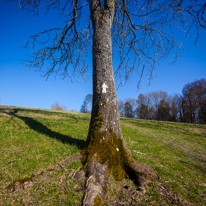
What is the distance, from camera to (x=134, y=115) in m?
53.6

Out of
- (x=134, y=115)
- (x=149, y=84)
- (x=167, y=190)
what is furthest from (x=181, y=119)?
(x=167, y=190)

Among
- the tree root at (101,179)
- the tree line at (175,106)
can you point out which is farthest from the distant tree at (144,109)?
the tree root at (101,179)

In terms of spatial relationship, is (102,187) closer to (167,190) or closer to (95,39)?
(167,190)

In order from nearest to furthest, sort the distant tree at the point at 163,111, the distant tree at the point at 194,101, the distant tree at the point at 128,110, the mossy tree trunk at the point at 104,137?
the mossy tree trunk at the point at 104,137
the distant tree at the point at 194,101
the distant tree at the point at 163,111
the distant tree at the point at 128,110

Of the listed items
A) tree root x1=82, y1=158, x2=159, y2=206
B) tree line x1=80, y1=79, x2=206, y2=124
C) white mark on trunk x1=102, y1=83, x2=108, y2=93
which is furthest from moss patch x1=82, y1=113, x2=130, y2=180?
tree line x1=80, y1=79, x2=206, y2=124

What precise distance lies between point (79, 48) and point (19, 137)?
5.75 meters

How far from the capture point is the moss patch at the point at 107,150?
3114 mm

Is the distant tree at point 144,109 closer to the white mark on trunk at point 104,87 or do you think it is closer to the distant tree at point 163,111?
the distant tree at point 163,111

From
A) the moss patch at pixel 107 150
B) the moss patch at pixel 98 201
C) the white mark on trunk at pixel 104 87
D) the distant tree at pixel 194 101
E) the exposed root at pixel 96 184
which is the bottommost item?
the moss patch at pixel 98 201

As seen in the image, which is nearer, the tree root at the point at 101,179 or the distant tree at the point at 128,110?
the tree root at the point at 101,179

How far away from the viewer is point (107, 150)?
324 cm

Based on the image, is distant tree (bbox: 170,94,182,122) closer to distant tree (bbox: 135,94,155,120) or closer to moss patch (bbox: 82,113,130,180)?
distant tree (bbox: 135,94,155,120)

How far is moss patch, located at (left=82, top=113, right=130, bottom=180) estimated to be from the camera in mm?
3114

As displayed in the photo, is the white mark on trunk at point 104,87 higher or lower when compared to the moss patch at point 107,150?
higher
